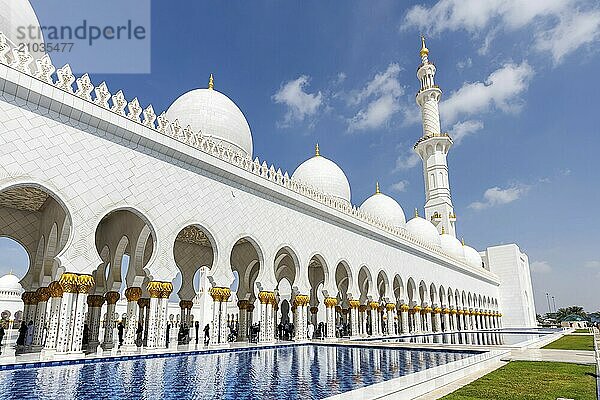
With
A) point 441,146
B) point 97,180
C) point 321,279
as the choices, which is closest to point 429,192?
point 441,146

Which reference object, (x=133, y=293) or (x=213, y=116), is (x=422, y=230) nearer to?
(x=213, y=116)

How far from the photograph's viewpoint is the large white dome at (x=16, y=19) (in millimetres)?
9344

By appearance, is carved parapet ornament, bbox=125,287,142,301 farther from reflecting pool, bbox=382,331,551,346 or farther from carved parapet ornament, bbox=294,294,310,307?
reflecting pool, bbox=382,331,551,346

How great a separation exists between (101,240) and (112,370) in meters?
7.40

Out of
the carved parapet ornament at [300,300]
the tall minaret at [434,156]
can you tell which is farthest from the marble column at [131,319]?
the tall minaret at [434,156]

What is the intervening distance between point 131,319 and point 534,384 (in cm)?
862

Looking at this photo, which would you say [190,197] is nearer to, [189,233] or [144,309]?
[189,233]

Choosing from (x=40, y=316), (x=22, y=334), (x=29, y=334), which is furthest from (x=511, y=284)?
(x=22, y=334)

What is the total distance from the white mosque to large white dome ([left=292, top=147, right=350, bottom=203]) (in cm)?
6

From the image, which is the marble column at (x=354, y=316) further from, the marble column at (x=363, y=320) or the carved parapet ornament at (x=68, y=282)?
the carved parapet ornament at (x=68, y=282)

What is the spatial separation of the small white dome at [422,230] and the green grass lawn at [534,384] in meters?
18.2

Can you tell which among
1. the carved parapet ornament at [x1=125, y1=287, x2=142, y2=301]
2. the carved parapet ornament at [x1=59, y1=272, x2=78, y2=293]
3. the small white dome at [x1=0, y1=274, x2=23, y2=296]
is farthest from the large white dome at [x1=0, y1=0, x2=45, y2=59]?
the small white dome at [x1=0, y1=274, x2=23, y2=296]

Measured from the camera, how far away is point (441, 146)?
107 ft

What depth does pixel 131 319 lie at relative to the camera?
1054 centimetres
